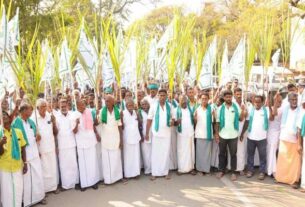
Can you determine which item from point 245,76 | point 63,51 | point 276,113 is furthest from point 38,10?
point 276,113

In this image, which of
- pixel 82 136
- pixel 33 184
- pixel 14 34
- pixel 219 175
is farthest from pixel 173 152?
pixel 14 34

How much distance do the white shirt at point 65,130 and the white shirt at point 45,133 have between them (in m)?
0.22

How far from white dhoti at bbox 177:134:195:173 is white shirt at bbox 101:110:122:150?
1.24 metres

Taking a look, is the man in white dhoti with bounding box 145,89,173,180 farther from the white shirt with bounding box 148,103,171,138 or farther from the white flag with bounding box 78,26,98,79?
the white flag with bounding box 78,26,98,79

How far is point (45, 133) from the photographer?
536 cm

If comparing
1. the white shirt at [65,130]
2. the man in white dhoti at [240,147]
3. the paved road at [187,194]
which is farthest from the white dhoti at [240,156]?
the white shirt at [65,130]

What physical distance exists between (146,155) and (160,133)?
0.55 metres

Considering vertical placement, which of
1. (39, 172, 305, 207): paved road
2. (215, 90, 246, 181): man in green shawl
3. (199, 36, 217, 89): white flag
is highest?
(199, 36, 217, 89): white flag

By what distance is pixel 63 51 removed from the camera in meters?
6.58

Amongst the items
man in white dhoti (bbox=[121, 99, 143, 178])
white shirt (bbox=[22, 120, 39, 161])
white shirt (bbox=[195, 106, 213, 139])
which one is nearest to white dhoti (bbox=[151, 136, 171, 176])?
man in white dhoti (bbox=[121, 99, 143, 178])

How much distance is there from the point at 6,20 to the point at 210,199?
3.74 m

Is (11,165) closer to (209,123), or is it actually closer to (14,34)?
(14,34)

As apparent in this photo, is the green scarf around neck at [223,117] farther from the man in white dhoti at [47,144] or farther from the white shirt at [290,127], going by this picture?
the man in white dhoti at [47,144]

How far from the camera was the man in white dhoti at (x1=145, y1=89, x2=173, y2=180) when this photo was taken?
6293mm
